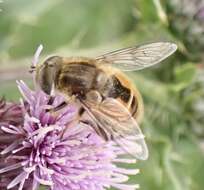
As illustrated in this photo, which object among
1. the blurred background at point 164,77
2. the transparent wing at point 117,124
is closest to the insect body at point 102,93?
the transparent wing at point 117,124

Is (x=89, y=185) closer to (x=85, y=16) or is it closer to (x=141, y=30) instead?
(x=141, y=30)

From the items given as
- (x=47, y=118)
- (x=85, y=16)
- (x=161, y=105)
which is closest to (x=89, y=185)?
(x=47, y=118)

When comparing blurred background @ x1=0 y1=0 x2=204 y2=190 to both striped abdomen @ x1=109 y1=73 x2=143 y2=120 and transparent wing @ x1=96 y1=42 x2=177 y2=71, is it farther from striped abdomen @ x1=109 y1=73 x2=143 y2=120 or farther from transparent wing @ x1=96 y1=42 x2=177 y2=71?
striped abdomen @ x1=109 y1=73 x2=143 y2=120

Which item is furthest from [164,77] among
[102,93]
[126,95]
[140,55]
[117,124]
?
[117,124]

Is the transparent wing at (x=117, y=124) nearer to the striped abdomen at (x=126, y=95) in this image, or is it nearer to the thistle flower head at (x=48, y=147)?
the striped abdomen at (x=126, y=95)

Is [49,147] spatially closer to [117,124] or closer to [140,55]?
[117,124]
